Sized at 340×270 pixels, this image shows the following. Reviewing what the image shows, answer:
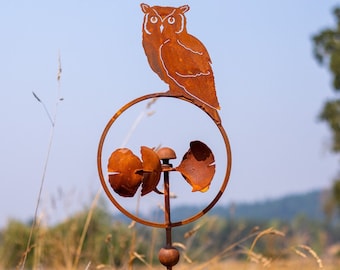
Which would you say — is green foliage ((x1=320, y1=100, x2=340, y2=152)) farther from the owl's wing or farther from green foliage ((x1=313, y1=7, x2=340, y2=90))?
the owl's wing

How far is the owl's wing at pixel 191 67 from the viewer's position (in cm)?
122

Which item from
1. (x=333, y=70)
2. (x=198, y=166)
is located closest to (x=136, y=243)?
(x=198, y=166)

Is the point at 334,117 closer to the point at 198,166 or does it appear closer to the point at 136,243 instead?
the point at 136,243

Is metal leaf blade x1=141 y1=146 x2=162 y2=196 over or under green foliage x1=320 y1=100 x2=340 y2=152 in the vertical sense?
over

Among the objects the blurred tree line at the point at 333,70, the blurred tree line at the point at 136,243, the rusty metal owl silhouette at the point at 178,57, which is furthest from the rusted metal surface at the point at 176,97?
the blurred tree line at the point at 333,70

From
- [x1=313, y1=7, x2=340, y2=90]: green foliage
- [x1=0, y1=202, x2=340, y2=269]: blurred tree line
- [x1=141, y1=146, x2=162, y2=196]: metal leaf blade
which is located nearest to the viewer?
[x1=141, y1=146, x2=162, y2=196]: metal leaf blade

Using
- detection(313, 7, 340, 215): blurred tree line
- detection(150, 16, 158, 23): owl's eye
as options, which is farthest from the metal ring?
detection(313, 7, 340, 215): blurred tree line

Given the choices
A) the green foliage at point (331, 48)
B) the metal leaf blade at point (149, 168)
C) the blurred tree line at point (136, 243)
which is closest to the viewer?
the metal leaf blade at point (149, 168)

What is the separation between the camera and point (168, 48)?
48.5 inches

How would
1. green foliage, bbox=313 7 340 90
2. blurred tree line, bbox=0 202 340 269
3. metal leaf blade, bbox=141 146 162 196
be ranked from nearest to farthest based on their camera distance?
metal leaf blade, bbox=141 146 162 196 → blurred tree line, bbox=0 202 340 269 → green foliage, bbox=313 7 340 90

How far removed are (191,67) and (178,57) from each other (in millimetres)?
27

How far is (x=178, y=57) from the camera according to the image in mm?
1231

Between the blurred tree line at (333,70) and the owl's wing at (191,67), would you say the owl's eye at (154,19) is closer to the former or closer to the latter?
the owl's wing at (191,67)

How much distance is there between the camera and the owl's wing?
4.00 feet
